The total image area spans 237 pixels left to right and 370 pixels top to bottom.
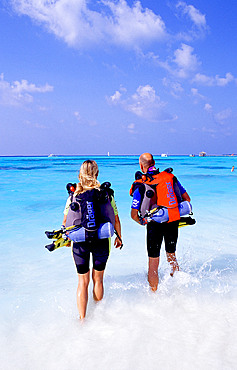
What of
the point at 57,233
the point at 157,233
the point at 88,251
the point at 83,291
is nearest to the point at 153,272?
the point at 157,233

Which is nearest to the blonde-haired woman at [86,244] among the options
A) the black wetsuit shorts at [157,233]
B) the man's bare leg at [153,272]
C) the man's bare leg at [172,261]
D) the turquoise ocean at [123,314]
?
the turquoise ocean at [123,314]

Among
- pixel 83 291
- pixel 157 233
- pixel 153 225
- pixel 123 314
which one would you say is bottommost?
pixel 123 314

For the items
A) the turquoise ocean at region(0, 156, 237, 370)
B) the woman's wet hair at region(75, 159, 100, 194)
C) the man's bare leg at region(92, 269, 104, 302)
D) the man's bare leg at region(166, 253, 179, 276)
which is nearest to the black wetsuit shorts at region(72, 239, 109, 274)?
the man's bare leg at region(92, 269, 104, 302)

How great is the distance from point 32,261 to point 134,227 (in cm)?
359

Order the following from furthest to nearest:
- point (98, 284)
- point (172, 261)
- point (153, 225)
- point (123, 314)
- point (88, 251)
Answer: point (172, 261) → point (153, 225) → point (123, 314) → point (98, 284) → point (88, 251)

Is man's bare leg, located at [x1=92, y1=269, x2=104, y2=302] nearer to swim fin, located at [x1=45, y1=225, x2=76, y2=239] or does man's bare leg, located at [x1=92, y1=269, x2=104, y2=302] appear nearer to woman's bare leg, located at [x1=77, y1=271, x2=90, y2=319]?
woman's bare leg, located at [x1=77, y1=271, x2=90, y2=319]

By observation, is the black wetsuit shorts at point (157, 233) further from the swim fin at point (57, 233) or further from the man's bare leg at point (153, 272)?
the swim fin at point (57, 233)

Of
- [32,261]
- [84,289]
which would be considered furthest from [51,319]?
[32,261]

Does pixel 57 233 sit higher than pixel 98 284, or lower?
higher

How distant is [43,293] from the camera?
4.57 metres

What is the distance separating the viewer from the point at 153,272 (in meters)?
4.07

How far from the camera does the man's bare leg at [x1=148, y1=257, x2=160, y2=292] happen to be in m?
4.03

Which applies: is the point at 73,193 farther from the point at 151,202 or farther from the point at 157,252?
the point at 157,252

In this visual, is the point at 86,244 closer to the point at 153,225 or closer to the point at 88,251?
the point at 88,251
